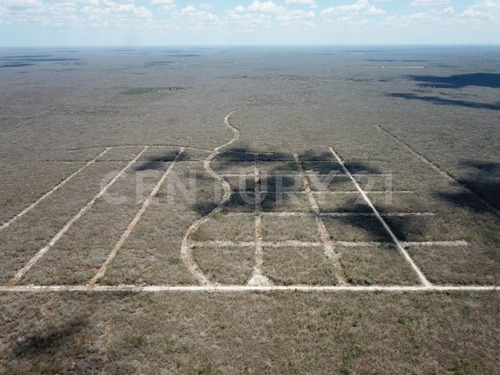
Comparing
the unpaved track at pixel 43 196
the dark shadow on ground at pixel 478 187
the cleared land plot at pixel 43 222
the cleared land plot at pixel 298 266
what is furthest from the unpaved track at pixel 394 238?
the unpaved track at pixel 43 196

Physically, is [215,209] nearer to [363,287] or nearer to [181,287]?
[181,287]

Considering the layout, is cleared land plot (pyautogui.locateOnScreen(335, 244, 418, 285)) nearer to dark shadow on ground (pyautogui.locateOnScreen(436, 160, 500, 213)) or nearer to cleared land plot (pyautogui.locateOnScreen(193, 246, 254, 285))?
cleared land plot (pyautogui.locateOnScreen(193, 246, 254, 285))

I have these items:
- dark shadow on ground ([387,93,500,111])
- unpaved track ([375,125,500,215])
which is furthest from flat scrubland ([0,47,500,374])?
dark shadow on ground ([387,93,500,111])

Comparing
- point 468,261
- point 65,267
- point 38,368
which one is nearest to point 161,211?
point 65,267

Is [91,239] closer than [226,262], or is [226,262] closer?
[226,262]

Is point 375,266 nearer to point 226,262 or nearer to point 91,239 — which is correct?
point 226,262

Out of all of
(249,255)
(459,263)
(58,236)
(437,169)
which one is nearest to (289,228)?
(249,255)
